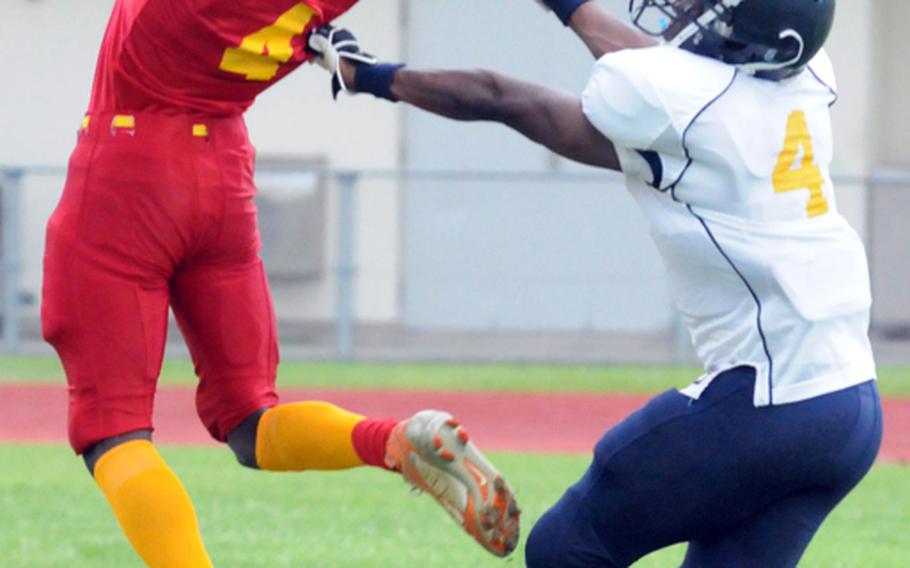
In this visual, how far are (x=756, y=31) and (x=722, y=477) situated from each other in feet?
3.02

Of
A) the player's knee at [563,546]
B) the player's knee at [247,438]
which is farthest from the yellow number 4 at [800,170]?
the player's knee at [247,438]

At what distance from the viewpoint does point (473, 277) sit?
13391mm

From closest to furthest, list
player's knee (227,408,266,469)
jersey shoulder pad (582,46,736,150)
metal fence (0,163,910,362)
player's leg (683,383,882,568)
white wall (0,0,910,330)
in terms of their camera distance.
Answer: jersey shoulder pad (582,46,736,150), player's leg (683,383,882,568), player's knee (227,408,266,469), metal fence (0,163,910,362), white wall (0,0,910,330)

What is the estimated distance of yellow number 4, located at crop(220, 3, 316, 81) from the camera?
4012 millimetres

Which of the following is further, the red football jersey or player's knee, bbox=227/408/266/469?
player's knee, bbox=227/408/266/469

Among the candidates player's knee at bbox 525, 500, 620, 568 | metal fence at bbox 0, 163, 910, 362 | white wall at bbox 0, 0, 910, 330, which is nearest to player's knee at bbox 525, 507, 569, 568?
player's knee at bbox 525, 500, 620, 568

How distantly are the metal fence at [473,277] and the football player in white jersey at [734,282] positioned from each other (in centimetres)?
970

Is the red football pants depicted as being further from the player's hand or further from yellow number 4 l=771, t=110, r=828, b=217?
yellow number 4 l=771, t=110, r=828, b=217

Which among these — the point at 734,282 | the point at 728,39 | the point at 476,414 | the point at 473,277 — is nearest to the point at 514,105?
the point at 728,39

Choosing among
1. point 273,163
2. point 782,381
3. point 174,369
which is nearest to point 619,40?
point 782,381

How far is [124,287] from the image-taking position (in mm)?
4059

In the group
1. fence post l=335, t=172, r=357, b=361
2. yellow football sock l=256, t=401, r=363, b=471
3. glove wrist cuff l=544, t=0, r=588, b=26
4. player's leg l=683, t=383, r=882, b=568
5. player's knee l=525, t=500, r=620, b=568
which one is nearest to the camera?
player's leg l=683, t=383, r=882, b=568

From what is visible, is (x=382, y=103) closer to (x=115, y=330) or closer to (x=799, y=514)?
(x=115, y=330)

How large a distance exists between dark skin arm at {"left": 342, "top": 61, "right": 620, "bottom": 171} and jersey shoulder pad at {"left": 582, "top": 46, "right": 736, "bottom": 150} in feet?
0.19
